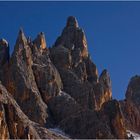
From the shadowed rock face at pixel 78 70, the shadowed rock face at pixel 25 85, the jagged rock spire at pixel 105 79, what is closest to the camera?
the shadowed rock face at pixel 25 85

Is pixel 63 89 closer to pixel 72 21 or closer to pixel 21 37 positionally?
pixel 21 37

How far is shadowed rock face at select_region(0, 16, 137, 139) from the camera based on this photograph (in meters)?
132

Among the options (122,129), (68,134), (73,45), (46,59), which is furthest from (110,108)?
(73,45)

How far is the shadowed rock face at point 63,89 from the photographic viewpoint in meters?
132

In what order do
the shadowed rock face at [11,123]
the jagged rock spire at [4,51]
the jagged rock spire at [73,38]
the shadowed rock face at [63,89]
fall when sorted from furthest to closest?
the jagged rock spire at [73,38], the jagged rock spire at [4,51], the shadowed rock face at [63,89], the shadowed rock face at [11,123]

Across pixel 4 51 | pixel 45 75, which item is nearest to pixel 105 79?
pixel 45 75

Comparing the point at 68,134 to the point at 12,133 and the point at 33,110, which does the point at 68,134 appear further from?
the point at 12,133

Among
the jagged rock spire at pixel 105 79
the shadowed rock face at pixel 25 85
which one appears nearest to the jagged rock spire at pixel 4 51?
the shadowed rock face at pixel 25 85

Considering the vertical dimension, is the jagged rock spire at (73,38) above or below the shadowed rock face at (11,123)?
above

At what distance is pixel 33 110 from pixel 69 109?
1101 centimetres

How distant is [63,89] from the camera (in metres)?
157

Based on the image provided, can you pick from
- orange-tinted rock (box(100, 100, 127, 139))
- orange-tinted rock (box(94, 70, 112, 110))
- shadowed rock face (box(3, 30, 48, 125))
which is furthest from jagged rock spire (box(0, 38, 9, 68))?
orange-tinted rock (box(100, 100, 127, 139))

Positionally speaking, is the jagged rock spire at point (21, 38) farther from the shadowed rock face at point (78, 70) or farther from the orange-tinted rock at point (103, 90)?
the orange-tinted rock at point (103, 90)

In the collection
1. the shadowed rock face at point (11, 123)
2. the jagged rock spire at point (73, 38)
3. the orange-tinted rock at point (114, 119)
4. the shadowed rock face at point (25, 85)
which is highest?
the jagged rock spire at point (73, 38)
